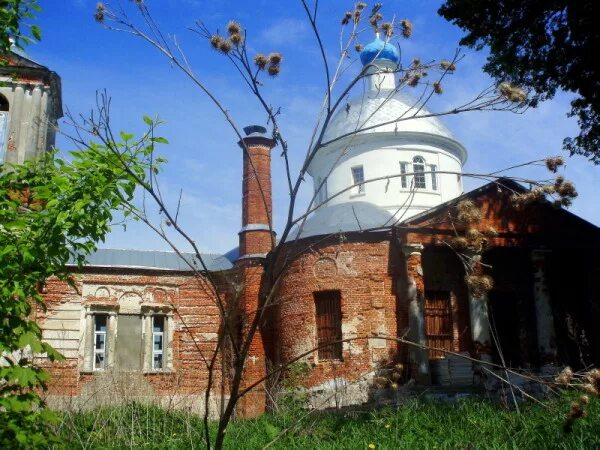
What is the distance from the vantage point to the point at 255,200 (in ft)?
64.8

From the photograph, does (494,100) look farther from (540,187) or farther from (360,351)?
(360,351)

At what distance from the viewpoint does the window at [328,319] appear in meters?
16.5

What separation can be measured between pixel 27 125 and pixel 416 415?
1211cm

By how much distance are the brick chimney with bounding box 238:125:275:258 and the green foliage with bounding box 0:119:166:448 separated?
13688 millimetres

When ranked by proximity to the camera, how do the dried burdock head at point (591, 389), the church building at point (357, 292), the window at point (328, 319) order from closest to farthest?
the dried burdock head at point (591, 389) < the church building at point (357, 292) < the window at point (328, 319)

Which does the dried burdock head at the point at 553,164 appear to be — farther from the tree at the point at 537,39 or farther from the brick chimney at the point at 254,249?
the brick chimney at the point at 254,249

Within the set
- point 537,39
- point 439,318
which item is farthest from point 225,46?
point 439,318

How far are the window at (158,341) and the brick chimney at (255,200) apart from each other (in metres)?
3.34

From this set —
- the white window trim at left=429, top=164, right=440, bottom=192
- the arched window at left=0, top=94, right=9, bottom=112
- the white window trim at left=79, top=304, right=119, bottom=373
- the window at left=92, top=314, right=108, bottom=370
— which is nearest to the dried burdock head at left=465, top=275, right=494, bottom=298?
the arched window at left=0, top=94, right=9, bottom=112

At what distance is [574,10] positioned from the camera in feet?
34.9

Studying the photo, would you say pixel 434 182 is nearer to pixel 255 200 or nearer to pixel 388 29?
pixel 255 200

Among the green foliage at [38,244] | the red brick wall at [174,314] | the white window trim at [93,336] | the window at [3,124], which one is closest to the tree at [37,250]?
the green foliage at [38,244]

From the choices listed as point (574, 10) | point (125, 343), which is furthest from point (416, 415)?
point (125, 343)

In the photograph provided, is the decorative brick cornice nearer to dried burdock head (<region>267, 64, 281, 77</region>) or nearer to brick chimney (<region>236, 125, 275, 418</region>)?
brick chimney (<region>236, 125, 275, 418</region>)
